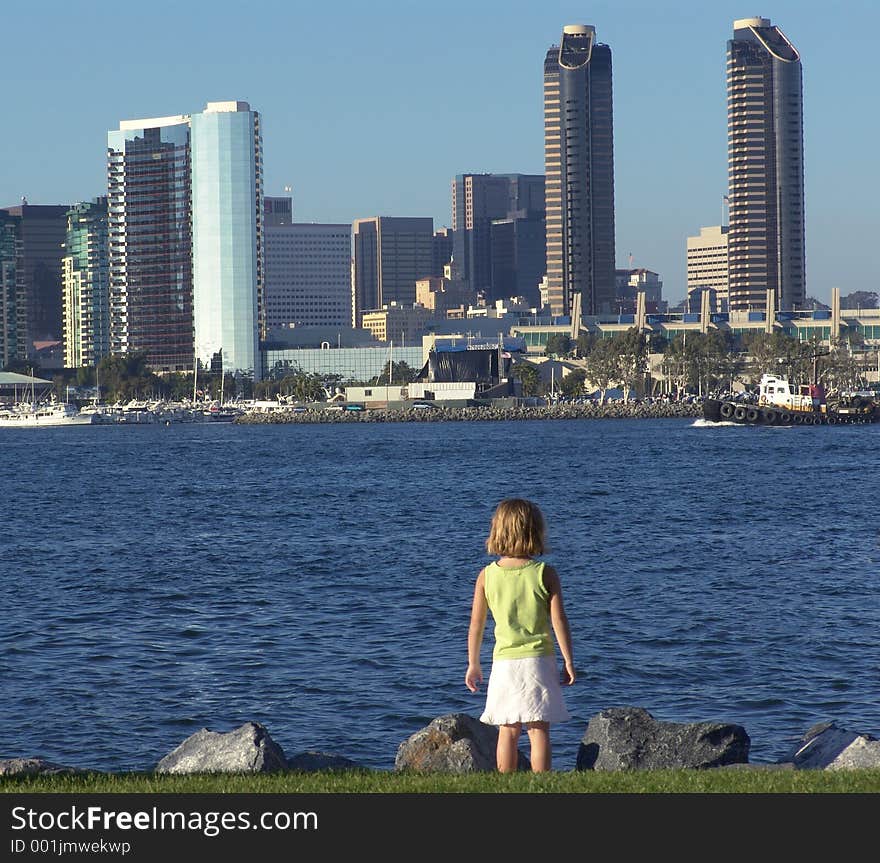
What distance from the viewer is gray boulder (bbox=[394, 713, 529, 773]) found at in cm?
1697

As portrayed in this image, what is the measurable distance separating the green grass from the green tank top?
1.08m

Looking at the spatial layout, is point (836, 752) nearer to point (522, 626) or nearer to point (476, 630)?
point (522, 626)

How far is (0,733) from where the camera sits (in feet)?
74.7

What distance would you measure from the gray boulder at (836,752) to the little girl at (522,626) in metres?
4.41

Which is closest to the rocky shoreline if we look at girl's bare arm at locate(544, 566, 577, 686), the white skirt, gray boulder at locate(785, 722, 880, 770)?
gray boulder at locate(785, 722, 880, 770)

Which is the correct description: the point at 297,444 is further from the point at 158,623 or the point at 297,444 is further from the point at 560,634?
the point at 560,634

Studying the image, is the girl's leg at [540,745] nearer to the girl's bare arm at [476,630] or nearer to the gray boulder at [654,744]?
the girl's bare arm at [476,630]

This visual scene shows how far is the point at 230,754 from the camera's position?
17.2 m

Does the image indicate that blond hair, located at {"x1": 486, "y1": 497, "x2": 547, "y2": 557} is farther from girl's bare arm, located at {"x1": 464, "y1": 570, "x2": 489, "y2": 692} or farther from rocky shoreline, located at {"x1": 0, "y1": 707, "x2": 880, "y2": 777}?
rocky shoreline, located at {"x1": 0, "y1": 707, "x2": 880, "y2": 777}

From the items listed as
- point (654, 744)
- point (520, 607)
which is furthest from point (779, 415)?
point (520, 607)
